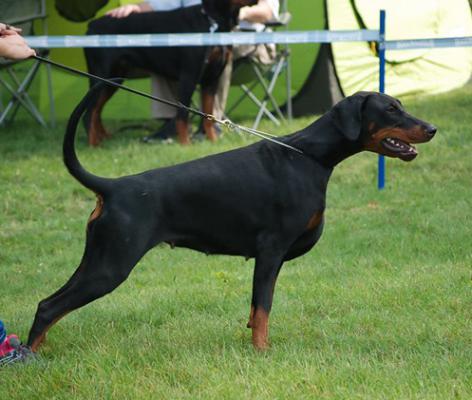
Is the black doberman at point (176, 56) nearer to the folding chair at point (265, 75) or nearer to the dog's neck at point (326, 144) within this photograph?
the folding chair at point (265, 75)

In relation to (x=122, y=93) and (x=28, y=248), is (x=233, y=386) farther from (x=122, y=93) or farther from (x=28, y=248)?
(x=122, y=93)

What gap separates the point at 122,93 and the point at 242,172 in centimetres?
773

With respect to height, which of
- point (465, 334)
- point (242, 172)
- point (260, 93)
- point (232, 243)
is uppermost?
point (242, 172)

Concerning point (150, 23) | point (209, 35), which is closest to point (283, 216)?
point (209, 35)

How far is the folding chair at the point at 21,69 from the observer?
10852 millimetres

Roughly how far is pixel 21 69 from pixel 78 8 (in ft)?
3.65

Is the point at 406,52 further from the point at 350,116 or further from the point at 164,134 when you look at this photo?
the point at 350,116

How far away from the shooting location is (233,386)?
152 inches

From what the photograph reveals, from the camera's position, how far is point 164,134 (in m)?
10.3

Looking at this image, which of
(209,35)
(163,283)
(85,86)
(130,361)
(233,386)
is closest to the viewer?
(233,386)

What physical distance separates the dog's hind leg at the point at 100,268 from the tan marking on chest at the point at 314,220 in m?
0.76

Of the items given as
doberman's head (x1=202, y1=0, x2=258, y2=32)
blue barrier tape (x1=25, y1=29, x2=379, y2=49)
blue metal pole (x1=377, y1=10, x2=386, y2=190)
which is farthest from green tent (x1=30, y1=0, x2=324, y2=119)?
blue metal pole (x1=377, y1=10, x2=386, y2=190)

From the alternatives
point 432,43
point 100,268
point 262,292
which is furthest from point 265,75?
point 100,268

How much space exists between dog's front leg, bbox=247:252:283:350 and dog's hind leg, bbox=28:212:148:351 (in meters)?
0.54
